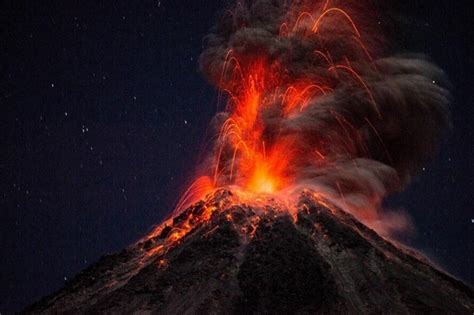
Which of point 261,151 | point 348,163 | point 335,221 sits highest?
point 261,151

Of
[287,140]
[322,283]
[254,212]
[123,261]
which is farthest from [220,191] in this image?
[322,283]

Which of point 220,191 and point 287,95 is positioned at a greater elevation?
point 287,95

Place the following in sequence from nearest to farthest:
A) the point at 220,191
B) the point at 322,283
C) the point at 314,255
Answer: the point at 322,283 < the point at 314,255 < the point at 220,191

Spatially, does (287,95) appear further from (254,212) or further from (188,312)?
(188,312)

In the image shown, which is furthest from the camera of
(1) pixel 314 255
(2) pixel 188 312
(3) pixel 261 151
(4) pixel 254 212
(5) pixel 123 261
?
(3) pixel 261 151

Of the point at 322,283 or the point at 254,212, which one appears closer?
the point at 322,283

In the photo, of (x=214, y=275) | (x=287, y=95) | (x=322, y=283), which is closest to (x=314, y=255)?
(x=322, y=283)

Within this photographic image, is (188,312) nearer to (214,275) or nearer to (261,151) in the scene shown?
(214,275)
